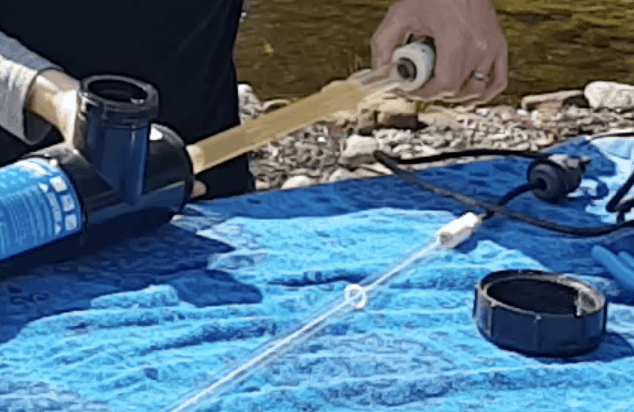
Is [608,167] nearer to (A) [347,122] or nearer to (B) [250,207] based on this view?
(B) [250,207]

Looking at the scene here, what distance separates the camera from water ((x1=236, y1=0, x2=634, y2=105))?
168 inches

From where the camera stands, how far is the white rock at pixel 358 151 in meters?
3.02

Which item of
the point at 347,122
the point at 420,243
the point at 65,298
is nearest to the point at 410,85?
the point at 420,243

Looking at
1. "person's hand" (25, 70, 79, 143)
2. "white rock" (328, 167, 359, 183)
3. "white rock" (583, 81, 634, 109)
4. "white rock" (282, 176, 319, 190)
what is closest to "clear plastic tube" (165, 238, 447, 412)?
"person's hand" (25, 70, 79, 143)

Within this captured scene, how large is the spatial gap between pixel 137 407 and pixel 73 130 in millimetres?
447

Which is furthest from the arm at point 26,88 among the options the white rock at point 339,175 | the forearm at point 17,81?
the white rock at point 339,175

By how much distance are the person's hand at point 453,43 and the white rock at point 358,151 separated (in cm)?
129

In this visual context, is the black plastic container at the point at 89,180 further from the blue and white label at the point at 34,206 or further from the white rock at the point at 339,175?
the white rock at the point at 339,175

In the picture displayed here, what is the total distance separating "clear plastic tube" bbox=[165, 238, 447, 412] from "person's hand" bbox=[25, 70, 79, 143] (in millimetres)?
417

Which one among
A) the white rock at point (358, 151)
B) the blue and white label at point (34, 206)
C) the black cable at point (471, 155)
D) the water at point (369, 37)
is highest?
the blue and white label at point (34, 206)

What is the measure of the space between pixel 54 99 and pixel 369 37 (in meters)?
3.35

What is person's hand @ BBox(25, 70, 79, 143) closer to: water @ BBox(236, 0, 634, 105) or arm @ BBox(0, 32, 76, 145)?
arm @ BBox(0, 32, 76, 145)

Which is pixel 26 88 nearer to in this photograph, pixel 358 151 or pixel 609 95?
pixel 358 151

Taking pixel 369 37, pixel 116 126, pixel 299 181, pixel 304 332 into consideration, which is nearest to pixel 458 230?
pixel 304 332
